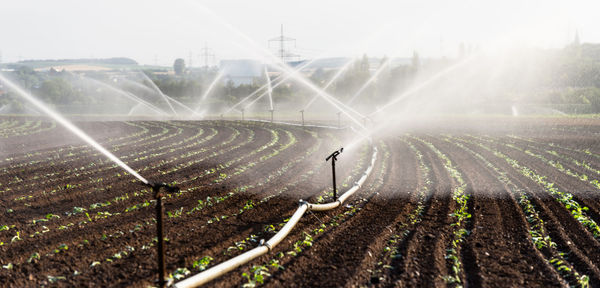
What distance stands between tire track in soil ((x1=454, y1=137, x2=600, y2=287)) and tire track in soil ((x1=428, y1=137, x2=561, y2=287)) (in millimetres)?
459

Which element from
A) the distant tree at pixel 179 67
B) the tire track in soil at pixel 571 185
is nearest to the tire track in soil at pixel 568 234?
the tire track in soil at pixel 571 185

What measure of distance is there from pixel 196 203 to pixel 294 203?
2.35m

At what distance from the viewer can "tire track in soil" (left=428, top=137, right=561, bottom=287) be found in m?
6.21

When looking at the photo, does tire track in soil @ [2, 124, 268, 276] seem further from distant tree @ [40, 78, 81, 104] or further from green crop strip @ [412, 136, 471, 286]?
distant tree @ [40, 78, 81, 104]

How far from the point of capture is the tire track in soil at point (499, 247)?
20.4ft

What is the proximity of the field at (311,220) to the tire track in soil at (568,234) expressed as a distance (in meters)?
0.04

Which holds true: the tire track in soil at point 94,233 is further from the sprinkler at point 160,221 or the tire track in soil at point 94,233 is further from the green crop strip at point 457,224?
the green crop strip at point 457,224

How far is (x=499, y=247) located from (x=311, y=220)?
3.54 metres

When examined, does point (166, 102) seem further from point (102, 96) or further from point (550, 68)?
point (550, 68)

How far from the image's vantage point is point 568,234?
26.6ft

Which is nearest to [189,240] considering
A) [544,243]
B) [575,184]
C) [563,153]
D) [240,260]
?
[240,260]

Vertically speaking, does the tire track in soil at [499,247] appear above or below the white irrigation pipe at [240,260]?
below

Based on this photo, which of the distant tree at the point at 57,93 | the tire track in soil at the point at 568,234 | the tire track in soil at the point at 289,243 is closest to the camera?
the tire track in soil at the point at 289,243

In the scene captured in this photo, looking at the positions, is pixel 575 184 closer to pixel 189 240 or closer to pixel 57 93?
pixel 189 240
